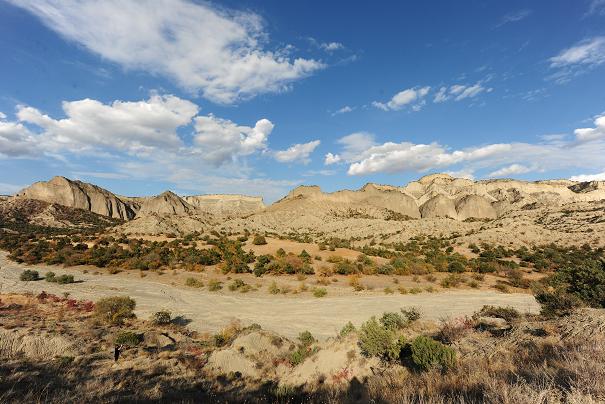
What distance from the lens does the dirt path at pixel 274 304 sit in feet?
62.5

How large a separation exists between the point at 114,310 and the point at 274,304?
32.9 feet

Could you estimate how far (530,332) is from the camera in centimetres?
1065

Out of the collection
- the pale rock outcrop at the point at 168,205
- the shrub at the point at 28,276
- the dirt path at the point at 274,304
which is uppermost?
the pale rock outcrop at the point at 168,205

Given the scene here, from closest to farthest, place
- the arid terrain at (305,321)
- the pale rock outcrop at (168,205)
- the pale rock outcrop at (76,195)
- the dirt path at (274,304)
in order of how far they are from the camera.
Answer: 1. the arid terrain at (305,321)
2. the dirt path at (274,304)
3. the pale rock outcrop at (76,195)
4. the pale rock outcrop at (168,205)

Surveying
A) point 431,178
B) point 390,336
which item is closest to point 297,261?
point 390,336

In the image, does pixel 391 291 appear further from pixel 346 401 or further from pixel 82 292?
pixel 82 292

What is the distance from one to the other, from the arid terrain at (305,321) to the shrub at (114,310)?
0.10m

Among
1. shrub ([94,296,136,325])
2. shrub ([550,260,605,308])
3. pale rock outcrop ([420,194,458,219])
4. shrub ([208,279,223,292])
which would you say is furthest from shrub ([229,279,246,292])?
pale rock outcrop ([420,194,458,219])

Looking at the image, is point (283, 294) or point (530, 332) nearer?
point (530, 332)

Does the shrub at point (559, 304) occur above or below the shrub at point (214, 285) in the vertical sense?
above

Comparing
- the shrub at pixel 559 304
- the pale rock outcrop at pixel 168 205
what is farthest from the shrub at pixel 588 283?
the pale rock outcrop at pixel 168 205

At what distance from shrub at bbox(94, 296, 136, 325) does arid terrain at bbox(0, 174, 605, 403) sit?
0.10 metres

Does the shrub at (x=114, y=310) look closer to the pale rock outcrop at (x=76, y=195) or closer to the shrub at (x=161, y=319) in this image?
the shrub at (x=161, y=319)

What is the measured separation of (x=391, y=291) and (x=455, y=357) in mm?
17888
